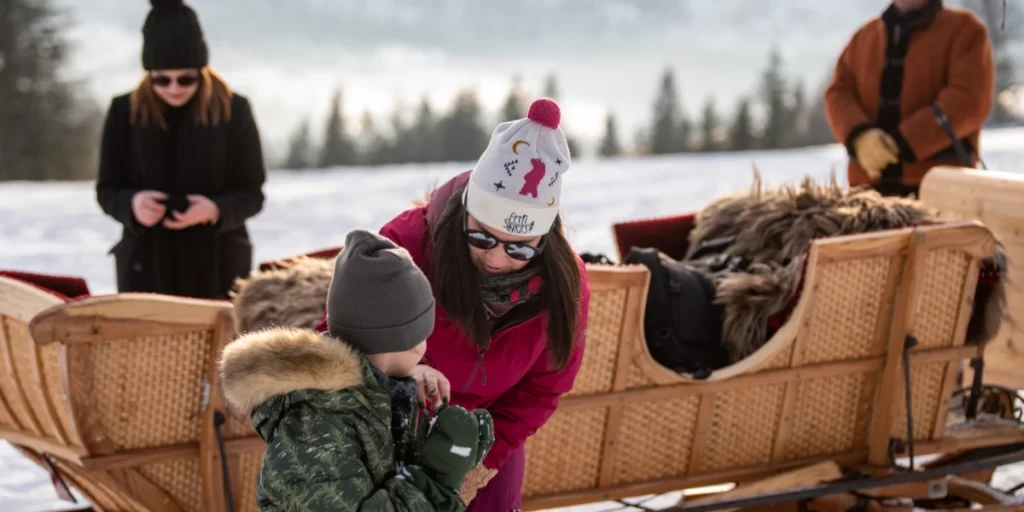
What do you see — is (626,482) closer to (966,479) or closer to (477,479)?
(477,479)

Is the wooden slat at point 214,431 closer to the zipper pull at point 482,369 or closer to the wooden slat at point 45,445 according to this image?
the wooden slat at point 45,445

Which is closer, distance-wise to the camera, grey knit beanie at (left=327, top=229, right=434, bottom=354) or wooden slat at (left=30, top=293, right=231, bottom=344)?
grey knit beanie at (left=327, top=229, right=434, bottom=354)

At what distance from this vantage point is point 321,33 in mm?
105625

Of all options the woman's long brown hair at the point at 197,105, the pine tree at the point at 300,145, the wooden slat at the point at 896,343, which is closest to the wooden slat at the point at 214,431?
the woman's long brown hair at the point at 197,105

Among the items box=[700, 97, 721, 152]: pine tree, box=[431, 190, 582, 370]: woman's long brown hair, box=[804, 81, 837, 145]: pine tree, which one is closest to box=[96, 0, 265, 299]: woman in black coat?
box=[431, 190, 582, 370]: woman's long brown hair

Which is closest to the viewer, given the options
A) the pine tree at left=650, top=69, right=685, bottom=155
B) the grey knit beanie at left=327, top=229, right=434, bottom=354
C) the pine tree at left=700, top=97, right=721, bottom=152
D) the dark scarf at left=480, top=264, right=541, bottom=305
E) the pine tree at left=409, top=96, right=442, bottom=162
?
the grey knit beanie at left=327, top=229, right=434, bottom=354

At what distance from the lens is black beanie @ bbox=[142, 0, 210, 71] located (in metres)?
3.22

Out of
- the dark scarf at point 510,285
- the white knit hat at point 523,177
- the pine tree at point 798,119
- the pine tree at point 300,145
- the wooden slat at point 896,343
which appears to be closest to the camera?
the white knit hat at point 523,177

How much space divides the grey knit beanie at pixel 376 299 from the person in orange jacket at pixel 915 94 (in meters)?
3.09

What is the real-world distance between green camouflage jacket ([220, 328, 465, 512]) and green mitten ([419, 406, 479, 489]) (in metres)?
0.03

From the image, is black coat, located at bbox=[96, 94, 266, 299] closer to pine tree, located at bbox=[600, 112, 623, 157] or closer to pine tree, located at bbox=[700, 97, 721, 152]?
pine tree, located at bbox=[700, 97, 721, 152]

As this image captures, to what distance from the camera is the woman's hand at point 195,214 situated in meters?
3.29

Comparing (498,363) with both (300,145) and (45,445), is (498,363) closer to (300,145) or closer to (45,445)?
(45,445)

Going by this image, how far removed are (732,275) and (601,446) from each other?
0.76m
